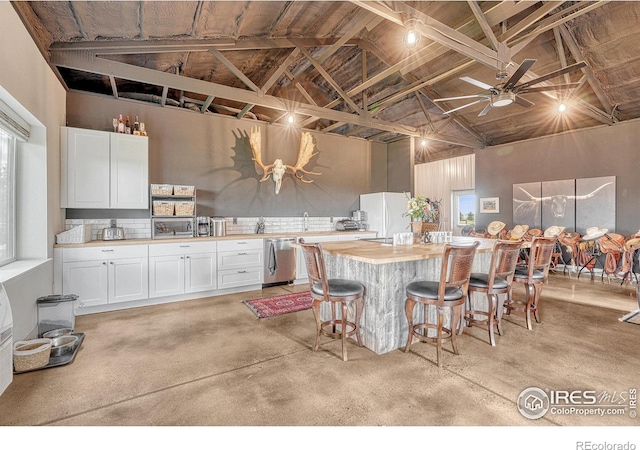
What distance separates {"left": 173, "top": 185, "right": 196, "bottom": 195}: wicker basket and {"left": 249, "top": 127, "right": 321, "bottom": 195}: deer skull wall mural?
132 centimetres

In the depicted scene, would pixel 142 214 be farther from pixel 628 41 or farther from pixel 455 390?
pixel 628 41

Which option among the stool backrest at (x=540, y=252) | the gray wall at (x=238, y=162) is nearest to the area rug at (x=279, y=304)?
the gray wall at (x=238, y=162)

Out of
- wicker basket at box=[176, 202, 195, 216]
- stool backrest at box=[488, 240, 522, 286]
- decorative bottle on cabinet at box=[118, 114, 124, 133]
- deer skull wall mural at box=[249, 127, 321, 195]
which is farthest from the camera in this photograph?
deer skull wall mural at box=[249, 127, 321, 195]

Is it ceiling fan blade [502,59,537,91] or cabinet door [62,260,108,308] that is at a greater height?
ceiling fan blade [502,59,537,91]

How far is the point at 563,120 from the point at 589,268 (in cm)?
335

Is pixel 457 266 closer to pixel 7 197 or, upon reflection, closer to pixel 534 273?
pixel 534 273

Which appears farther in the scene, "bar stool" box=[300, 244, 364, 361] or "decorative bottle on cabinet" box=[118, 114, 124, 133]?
"decorative bottle on cabinet" box=[118, 114, 124, 133]

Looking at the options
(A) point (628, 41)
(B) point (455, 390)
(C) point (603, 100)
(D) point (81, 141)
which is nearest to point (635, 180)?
(C) point (603, 100)

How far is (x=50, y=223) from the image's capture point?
11.6 ft

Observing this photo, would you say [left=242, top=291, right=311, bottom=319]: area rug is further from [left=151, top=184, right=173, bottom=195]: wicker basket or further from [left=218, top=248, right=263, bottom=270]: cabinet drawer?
[left=151, top=184, right=173, bottom=195]: wicker basket

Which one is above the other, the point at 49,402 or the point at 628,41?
the point at 628,41

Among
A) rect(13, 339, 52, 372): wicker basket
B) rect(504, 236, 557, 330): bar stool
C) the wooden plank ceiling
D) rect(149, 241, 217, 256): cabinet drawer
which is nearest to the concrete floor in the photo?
rect(13, 339, 52, 372): wicker basket

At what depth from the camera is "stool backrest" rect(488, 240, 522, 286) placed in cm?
289
